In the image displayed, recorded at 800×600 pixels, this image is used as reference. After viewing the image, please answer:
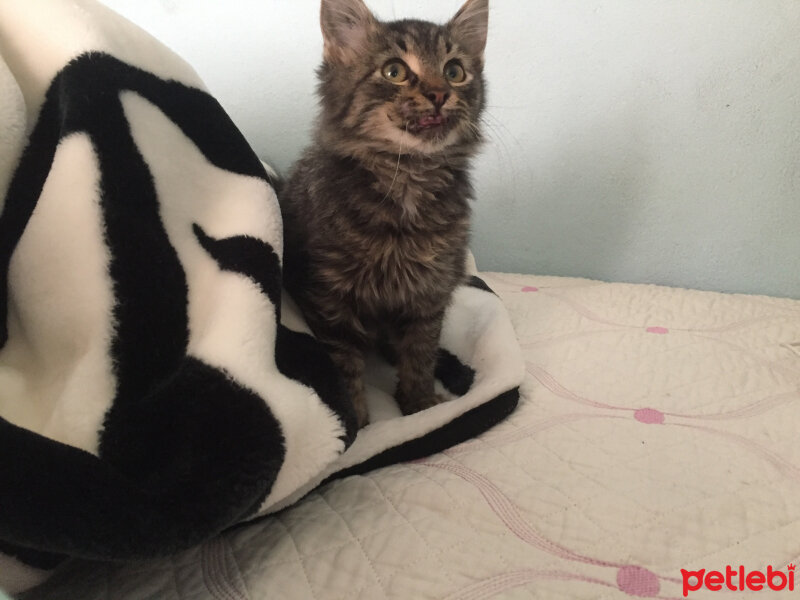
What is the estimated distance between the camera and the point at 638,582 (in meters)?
0.54

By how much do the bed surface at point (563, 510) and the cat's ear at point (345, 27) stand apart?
0.67 metres

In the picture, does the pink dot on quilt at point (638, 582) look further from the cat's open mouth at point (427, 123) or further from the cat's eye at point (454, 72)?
the cat's eye at point (454, 72)

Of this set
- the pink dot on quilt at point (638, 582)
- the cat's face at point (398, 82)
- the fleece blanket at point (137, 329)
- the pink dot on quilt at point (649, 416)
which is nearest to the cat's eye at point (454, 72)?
the cat's face at point (398, 82)

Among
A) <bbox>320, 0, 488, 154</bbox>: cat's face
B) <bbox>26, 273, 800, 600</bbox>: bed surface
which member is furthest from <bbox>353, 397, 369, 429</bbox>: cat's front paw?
<bbox>320, 0, 488, 154</bbox>: cat's face

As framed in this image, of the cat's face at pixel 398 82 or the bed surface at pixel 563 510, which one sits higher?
the cat's face at pixel 398 82

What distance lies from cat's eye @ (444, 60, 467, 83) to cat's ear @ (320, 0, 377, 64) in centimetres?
14

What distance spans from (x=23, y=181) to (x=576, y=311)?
40.4 inches

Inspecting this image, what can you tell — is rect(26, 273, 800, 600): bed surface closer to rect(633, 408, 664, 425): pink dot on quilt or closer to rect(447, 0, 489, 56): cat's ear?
rect(633, 408, 664, 425): pink dot on quilt

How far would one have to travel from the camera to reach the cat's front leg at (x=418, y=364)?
3.13 feet

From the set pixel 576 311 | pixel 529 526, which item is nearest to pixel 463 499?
pixel 529 526

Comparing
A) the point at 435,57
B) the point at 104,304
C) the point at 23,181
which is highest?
the point at 435,57

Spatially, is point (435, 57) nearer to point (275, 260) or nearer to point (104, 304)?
point (275, 260)

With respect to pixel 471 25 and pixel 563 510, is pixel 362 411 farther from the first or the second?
pixel 471 25

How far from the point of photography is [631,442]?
Answer: 772 mm
